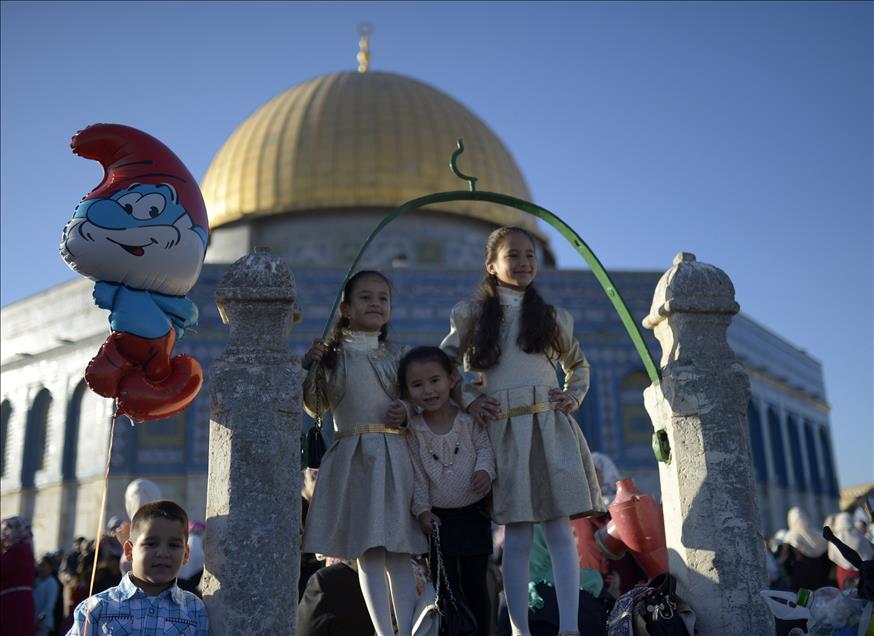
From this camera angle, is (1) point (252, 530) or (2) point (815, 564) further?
(2) point (815, 564)

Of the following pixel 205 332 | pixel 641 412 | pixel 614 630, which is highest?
pixel 205 332

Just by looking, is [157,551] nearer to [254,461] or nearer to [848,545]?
[254,461]

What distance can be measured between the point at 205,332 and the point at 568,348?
14.6 m

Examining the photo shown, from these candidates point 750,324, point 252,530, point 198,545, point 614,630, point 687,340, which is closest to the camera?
point 252,530

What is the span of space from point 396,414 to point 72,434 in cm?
1700

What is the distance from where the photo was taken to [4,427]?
67.9ft

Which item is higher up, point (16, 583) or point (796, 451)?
point (796, 451)

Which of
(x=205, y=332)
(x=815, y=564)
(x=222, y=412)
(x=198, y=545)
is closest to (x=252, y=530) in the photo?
(x=222, y=412)

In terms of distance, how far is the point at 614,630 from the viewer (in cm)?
369

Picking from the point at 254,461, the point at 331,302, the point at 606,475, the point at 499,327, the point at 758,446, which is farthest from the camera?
the point at 758,446

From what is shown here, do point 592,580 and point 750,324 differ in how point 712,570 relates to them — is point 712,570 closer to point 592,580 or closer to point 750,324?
point 592,580

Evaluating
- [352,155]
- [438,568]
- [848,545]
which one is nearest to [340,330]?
A: [438,568]

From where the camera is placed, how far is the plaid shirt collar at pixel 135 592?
10.7 feet

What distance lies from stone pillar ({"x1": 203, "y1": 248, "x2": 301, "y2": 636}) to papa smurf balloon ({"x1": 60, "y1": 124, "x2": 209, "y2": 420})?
0.21m
